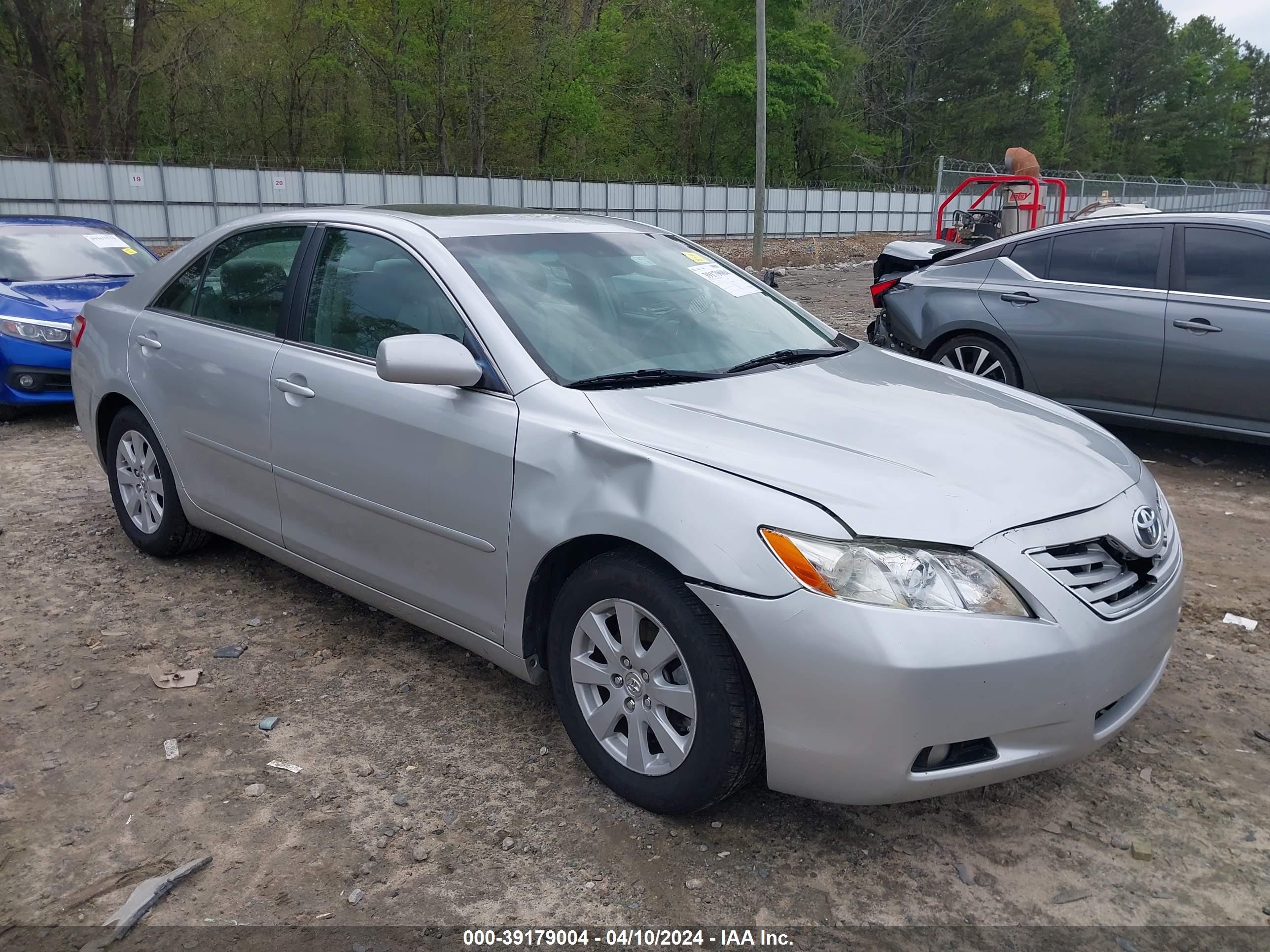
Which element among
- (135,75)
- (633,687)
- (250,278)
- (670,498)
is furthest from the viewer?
(135,75)

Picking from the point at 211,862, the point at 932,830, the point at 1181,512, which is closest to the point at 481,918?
the point at 211,862

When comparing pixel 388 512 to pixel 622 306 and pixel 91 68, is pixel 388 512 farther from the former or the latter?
pixel 91 68

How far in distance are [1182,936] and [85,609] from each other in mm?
4060

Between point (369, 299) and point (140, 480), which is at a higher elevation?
point (369, 299)

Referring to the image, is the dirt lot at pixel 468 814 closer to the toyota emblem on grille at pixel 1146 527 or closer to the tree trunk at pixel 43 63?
the toyota emblem on grille at pixel 1146 527

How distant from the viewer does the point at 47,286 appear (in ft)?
26.2

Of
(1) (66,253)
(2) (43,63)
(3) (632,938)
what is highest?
(2) (43,63)

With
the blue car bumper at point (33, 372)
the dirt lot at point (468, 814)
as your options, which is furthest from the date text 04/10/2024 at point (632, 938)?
the blue car bumper at point (33, 372)

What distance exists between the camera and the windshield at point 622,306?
10.6 feet

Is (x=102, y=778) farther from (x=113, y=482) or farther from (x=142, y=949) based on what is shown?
(x=113, y=482)

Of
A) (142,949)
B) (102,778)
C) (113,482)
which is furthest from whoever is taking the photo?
(113,482)

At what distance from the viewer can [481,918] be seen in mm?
2451

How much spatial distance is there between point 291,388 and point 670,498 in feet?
5.74

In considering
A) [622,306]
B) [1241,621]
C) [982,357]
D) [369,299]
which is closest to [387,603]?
[369,299]
